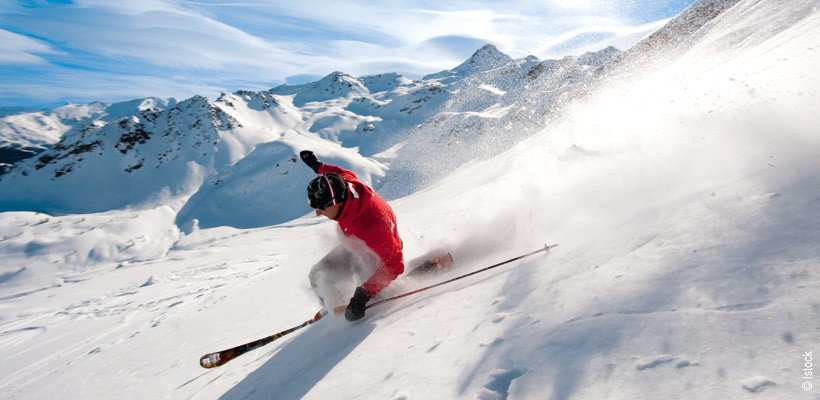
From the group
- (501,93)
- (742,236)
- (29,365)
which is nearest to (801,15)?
(742,236)

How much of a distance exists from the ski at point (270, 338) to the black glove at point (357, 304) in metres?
1.00

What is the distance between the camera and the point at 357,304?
12.4 ft

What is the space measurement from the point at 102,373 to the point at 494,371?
26.0 feet

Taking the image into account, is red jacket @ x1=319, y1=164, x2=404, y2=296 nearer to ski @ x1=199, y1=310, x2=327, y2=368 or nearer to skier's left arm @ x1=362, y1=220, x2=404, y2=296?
skier's left arm @ x1=362, y1=220, x2=404, y2=296

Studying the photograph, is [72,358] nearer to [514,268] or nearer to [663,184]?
[514,268]

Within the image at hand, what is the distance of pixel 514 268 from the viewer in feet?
11.7

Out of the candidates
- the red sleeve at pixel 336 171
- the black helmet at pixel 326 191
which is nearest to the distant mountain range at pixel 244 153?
the red sleeve at pixel 336 171

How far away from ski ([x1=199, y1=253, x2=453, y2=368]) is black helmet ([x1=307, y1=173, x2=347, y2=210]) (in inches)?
71.4

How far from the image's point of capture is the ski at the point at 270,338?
434 centimetres

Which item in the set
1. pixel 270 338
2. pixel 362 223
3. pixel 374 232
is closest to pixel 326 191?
pixel 362 223

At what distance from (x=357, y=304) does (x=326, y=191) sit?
1.32 meters

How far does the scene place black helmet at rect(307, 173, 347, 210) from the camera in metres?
3.64

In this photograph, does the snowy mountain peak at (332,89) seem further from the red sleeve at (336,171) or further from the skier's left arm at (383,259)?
the skier's left arm at (383,259)

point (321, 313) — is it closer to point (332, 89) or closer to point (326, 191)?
point (326, 191)
